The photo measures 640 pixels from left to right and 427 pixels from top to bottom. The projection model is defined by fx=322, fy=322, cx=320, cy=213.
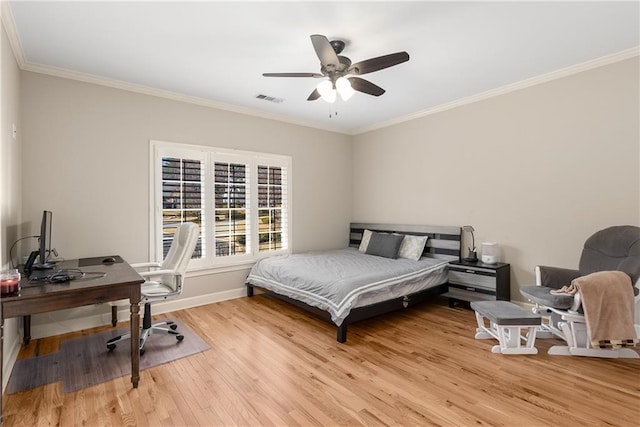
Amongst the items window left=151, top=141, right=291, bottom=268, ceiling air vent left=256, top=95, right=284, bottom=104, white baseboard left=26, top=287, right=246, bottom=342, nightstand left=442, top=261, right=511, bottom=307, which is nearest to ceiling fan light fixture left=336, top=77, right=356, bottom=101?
ceiling air vent left=256, top=95, right=284, bottom=104

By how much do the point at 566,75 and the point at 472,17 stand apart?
5.96 ft

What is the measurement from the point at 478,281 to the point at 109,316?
171 inches

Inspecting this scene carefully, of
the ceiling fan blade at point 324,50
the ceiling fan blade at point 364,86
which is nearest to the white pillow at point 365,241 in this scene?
the ceiling fan blade at point 364,86

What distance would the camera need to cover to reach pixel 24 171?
10.5 ft

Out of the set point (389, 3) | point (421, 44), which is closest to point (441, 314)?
point (421, 44)

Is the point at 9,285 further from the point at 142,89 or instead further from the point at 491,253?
the point at 491,253

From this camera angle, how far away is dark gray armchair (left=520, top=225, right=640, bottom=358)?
109 inches

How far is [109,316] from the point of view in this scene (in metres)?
3.66

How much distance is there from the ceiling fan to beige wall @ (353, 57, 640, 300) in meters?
2.03

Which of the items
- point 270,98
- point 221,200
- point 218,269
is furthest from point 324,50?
point 218,269

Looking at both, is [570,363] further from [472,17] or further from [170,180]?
[170,180]

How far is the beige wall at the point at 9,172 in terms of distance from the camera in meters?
2.41

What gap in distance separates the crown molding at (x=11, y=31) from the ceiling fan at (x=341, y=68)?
1886 mm

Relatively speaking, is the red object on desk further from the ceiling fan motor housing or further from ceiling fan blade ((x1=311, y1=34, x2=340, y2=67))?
the ceiling fan motor housing
